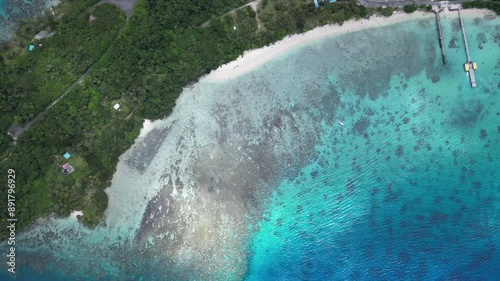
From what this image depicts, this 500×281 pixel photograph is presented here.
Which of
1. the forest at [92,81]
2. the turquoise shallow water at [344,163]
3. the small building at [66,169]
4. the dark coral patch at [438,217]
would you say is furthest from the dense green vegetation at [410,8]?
the small building at [66,169]

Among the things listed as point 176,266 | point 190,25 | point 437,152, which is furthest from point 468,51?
point 176,266

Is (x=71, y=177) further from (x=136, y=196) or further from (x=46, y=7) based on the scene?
(x=46, y=7)

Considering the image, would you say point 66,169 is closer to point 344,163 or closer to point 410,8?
point 344,163

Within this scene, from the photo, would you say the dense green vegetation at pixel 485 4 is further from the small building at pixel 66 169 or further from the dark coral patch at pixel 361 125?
the small building at pixel 66 169

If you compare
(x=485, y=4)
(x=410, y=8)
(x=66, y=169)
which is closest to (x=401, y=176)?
(x=410, y=8)

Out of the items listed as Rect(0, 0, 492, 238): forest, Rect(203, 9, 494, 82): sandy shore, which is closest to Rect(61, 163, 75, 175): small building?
Rect(0, 0, 492, 238): forest

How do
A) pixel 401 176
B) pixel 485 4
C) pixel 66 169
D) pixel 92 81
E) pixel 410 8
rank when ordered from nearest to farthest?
pixel 66 169 < pixel 92 81 < pixel 410 8 < pixel 485 4 < pixel 401 176
